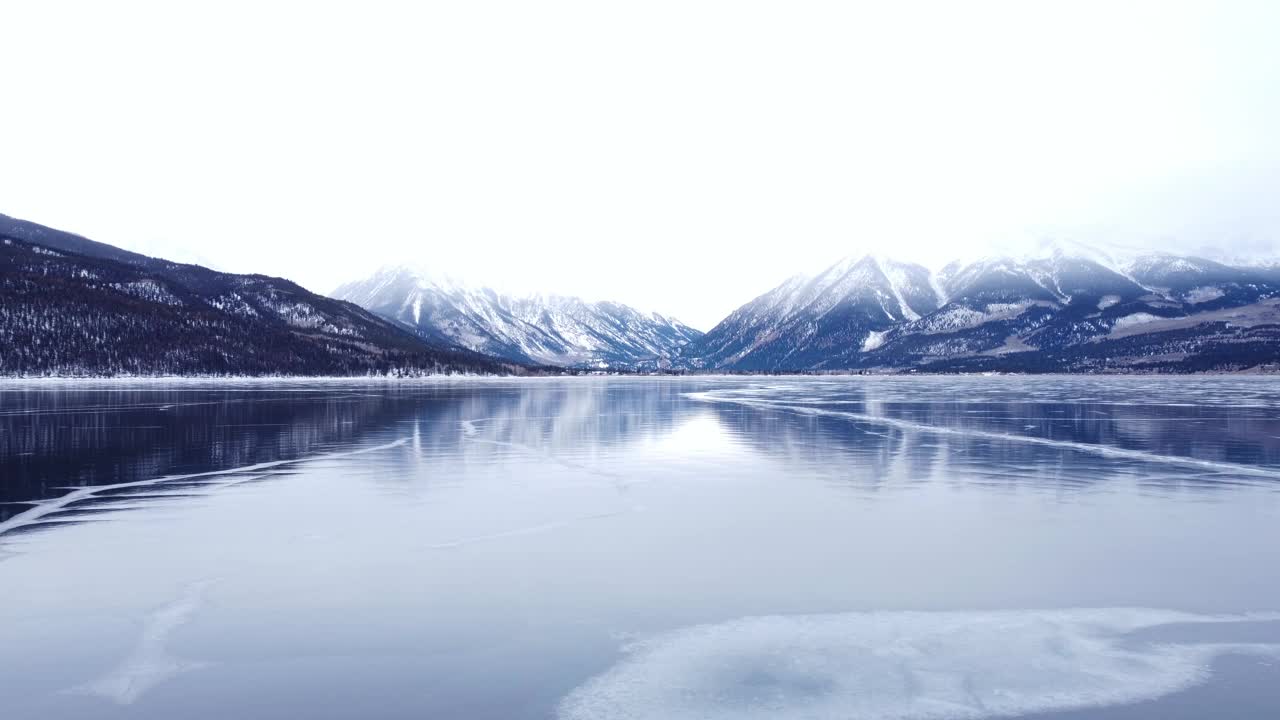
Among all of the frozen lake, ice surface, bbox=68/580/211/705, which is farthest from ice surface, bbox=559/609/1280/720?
ice surface, bbox=68/580/211/705

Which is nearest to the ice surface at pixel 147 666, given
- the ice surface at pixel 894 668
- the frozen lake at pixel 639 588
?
the frozen lake at pixel 639 588

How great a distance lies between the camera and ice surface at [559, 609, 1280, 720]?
1140 cm

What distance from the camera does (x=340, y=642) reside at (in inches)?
539

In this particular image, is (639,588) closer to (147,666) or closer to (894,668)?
(894,668)

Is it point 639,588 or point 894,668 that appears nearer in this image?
point 894,668

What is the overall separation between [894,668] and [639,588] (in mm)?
5812

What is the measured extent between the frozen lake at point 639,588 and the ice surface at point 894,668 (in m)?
0.05

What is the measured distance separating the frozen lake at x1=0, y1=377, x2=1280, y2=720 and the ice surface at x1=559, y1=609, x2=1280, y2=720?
0.18 ft

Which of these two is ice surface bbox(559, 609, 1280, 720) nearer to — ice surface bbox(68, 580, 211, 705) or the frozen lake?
the frozen lake

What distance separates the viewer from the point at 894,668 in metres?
12.7

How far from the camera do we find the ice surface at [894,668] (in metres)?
11.4

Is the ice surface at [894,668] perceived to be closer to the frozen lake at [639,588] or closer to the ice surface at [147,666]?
the frozen lake at [639,588]

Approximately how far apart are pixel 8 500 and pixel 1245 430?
6425 cm

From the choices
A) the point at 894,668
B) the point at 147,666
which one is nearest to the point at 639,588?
the point at 894,668
